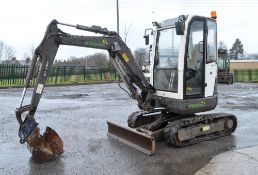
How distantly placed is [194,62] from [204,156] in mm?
2222

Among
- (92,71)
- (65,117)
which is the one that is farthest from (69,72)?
(65,117)

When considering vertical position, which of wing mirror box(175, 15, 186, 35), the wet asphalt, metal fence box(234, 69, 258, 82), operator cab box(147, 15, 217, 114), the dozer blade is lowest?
the wet asphalt

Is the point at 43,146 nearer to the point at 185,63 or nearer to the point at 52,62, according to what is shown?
the point at 52,62

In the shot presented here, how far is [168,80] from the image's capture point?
8258mm

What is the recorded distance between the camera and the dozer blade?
717 centimetres

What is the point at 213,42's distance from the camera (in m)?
8.39

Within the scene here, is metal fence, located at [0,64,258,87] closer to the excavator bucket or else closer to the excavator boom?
the excavator boom

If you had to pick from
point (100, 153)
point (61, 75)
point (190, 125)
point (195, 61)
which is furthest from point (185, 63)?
point (61, 75)

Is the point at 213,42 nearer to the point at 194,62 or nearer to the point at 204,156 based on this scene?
the point at 194,62

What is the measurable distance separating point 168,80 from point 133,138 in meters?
1.64

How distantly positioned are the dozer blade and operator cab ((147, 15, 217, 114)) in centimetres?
109

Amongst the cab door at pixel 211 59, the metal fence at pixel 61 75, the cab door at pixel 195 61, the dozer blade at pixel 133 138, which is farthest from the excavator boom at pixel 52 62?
the metal fence at pixel 61 75

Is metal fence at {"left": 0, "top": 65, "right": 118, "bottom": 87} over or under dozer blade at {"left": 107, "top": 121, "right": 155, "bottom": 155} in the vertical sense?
over

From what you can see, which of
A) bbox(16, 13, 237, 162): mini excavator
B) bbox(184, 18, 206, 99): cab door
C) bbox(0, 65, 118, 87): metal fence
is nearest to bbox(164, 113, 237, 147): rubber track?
bbox(16, 13, 237, 162): mini excavator
